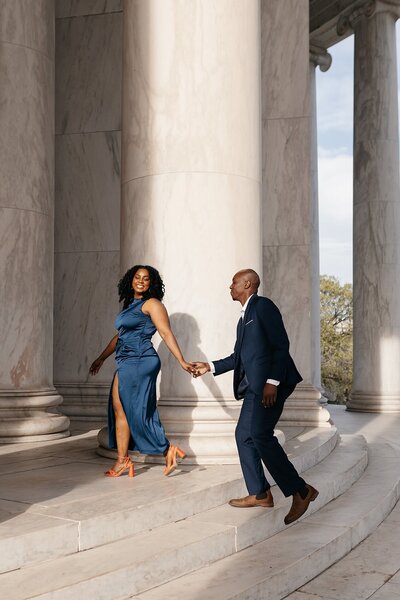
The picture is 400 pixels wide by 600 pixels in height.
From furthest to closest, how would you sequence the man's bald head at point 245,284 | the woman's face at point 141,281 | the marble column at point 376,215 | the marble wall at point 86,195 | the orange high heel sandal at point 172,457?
the marble column at point 376,215 → the marble wall at point 86,195 → the woman's face at point 141,281 → the orange high heel sandal at point 172,457 → the man's bald head at point 245,284

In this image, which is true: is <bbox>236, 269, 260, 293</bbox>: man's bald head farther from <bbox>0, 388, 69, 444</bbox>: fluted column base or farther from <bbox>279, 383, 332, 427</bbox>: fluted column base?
<bbox>279, 383, 332, 427</bbox>: fluted column base

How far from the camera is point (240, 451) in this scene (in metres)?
56.9

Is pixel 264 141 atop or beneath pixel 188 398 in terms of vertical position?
atop

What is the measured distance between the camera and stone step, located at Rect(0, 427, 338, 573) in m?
44.3

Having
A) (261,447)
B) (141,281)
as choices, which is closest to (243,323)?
(261,447)

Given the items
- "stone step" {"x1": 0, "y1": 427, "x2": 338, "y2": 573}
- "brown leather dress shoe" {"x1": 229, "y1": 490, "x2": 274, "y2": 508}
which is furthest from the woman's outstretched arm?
"brown leather dress shoe" {"x1": 229, "y1": 490, "x2": 274, "y2": 508}

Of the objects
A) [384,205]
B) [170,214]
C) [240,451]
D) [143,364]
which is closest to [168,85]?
[170,214]

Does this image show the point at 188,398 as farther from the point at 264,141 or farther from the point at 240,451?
the point at 264,141

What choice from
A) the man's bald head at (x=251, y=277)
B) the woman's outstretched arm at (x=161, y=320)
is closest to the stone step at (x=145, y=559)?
the woman's outstretched arm at (x=161, y=320)

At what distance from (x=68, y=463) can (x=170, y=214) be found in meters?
25.6

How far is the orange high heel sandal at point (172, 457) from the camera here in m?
61.9

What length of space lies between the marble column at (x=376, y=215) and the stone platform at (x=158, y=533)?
111m

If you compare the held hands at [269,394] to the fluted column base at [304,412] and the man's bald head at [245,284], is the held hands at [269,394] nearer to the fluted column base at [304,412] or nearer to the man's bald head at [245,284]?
the man's bald head at [245,284]

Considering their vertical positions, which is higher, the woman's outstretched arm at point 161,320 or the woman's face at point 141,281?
the woman's face at point 141,281
